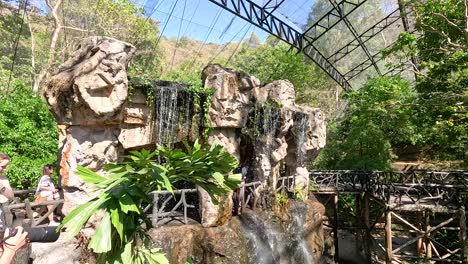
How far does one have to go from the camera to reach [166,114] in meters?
7.38

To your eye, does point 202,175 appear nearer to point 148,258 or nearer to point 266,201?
point 148,258

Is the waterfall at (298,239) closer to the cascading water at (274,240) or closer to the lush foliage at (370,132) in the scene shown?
the cascading water at (274,240)

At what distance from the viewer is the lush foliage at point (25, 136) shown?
834cm

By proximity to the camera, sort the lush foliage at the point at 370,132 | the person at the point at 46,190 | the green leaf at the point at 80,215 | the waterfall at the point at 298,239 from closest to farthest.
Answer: the green leaf at the point at 80,215 → the person at the point at 46,190 → the waterfall at the point at 298,239 → the lush foliage at the point at 370,132

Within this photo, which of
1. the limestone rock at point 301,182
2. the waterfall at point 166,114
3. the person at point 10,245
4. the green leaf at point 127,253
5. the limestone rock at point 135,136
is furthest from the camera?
the limestone rock at point 301,182

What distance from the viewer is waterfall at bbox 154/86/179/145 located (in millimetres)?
7258

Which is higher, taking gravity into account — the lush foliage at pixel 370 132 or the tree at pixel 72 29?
the tree at pixel 72 29

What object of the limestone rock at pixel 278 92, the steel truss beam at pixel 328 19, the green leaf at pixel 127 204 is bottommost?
the green leaf at pixel 127 204

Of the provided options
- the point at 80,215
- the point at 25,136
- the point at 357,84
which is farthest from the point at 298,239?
the point at 357,84

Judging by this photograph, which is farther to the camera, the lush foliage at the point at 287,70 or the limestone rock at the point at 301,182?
the lush foliage at the point at 287,70

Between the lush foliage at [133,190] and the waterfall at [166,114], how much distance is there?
5.37m

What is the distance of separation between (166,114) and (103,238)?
226 inches

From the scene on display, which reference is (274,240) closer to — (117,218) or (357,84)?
(117,218)

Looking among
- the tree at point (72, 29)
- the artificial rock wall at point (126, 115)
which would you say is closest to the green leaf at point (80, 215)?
the artificial rock wall at point (126, 115)
